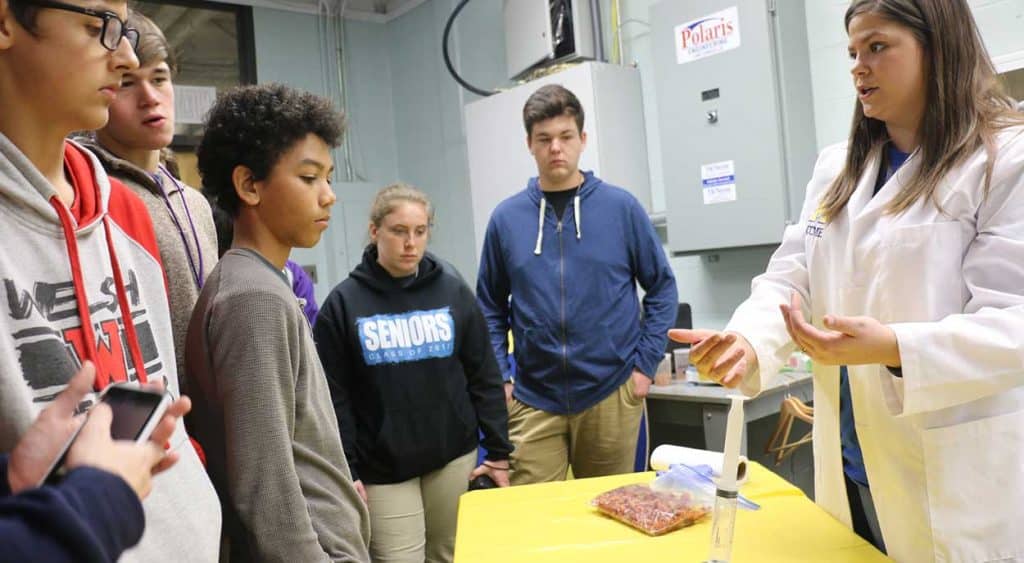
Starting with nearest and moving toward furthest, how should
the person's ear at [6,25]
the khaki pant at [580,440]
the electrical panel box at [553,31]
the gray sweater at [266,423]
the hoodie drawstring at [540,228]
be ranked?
the person's ear at [6,25]
the gray sweater at [266,423]
the khaki pant at [580,440]
the hoodie drawstring at [540,228]
the electrical panel box at [553,31]

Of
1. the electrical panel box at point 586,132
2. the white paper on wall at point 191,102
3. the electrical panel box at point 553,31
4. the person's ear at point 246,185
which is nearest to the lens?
the person's ear at point 246,185

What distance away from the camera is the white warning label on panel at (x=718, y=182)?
3.44 meters

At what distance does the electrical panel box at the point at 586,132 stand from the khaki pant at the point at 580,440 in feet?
5.43

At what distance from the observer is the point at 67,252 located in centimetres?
87

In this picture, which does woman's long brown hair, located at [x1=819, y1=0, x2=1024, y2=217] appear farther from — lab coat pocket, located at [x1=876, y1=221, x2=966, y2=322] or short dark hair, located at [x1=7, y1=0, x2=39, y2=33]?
short dark hair, located at [x1=7, y1=0, x2=39, y2=33]

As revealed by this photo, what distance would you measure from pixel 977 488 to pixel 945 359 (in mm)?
214

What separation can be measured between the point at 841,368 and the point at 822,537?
339mm

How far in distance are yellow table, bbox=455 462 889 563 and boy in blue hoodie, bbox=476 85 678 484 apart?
32.2 inches

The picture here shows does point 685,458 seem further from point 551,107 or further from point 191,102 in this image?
point 191,102

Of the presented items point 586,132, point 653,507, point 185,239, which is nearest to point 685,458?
point 653,507

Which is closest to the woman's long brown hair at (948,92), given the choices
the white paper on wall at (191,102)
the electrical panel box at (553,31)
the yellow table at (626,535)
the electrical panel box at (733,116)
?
the yellow table at (626,535)

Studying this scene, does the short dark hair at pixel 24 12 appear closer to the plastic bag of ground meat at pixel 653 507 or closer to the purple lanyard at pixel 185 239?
the purple lanyard at pixel 185 239

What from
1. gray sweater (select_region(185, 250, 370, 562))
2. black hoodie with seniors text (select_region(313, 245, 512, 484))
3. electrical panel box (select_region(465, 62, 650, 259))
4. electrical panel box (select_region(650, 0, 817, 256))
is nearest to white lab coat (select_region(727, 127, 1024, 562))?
gray sweater (select_region(185, 250, 370, 562))

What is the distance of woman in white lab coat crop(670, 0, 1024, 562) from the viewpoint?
1.13 meters
